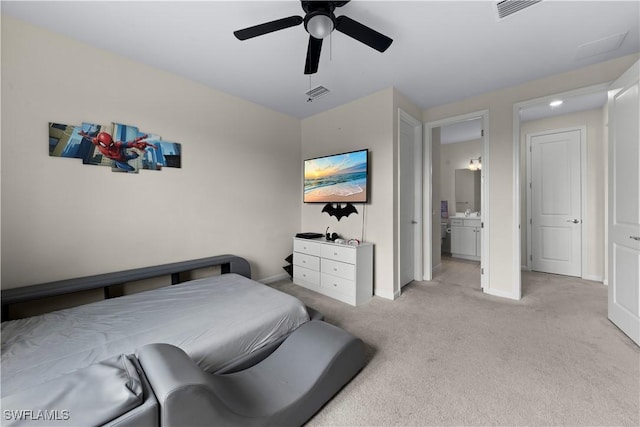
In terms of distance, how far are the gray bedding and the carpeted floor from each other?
64 centimetres

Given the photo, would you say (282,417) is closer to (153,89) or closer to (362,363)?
(362,363)

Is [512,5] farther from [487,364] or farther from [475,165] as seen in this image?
[475,165]

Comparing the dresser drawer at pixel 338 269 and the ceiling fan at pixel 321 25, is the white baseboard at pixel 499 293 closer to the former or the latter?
the dresser drawer at pixel 338 269

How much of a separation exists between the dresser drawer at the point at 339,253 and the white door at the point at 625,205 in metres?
2.47

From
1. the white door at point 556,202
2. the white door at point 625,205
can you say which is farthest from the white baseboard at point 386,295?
the white door at point 556,202

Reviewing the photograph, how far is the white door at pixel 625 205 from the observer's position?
2.08m

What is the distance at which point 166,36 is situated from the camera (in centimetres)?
219

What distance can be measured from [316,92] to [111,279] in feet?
10.1

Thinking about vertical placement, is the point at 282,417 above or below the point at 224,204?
below

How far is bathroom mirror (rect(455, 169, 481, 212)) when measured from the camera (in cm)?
595

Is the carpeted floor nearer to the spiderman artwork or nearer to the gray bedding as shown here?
the gray bedding

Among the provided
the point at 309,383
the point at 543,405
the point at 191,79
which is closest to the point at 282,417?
the point at 309,383

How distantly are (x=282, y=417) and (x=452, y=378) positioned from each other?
1219 millimetres

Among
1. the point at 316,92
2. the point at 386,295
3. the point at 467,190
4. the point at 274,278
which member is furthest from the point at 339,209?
the point at 467,190
